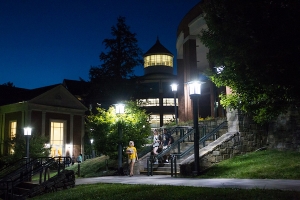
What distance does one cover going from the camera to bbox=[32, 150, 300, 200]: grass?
8.43 metres

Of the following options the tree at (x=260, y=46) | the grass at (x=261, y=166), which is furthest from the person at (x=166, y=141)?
the tree at (x=260, y=46)

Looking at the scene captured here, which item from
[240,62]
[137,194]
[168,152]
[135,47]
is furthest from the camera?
[135,47]

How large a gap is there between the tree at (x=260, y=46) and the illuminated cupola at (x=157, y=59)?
1634 inches

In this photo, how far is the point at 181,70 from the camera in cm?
3759

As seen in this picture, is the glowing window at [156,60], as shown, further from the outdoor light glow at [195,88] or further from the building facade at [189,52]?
the outdoor light glow at [195,88]

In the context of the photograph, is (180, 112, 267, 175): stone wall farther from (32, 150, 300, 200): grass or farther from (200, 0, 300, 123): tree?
(200, 0, 300, 123): tree

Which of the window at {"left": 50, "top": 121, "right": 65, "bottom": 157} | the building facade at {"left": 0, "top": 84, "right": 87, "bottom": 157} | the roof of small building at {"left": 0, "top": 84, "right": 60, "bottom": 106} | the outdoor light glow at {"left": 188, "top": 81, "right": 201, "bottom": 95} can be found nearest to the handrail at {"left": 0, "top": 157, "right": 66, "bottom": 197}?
the outdoor light glow at {"left": 188, "top": 81, "right": 201, "bottom": 95}

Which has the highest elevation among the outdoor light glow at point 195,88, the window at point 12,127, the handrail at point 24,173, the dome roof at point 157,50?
the dome roof at point 157,50

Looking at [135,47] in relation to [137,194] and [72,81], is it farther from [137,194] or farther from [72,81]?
[137,194]

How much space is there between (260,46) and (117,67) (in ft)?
107

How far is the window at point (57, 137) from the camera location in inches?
1415

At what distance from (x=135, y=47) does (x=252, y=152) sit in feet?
95.8

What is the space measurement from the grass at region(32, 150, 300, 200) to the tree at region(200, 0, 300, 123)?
6.93 ft

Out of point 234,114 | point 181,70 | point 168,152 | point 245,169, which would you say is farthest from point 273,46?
point 181,70
